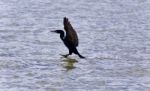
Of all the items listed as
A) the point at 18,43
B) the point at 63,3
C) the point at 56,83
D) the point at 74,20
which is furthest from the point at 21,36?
the point at 63,3

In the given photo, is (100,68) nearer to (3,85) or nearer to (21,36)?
(3,85)

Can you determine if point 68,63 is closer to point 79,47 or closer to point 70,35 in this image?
point 70,35

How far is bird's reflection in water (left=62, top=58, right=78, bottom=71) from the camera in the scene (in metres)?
13.1

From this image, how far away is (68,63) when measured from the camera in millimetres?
13531

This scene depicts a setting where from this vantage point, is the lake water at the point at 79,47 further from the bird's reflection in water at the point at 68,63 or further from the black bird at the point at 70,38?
the black bird at the point at 70,38

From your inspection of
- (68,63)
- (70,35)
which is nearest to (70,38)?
(70,35)

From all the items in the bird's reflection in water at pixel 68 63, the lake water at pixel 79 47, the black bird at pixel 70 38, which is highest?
the black bird at pixel 70 38

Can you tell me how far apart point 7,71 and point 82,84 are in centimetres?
161

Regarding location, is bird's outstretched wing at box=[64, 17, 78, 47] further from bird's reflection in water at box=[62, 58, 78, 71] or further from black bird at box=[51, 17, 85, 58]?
bird's reflection in water at box=[62, 58, 78, 71]

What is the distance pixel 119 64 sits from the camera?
13.3 metres

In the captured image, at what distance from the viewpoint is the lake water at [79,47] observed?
1173 cm

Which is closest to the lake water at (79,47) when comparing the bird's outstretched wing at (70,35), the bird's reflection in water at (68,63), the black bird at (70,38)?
the bird's reflection in water at (68,63)

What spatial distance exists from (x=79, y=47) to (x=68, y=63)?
1.62m

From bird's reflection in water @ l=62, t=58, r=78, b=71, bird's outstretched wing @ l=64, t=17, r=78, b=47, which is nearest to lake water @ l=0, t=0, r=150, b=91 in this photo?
bird's reflection in water @ l=62, t=58, r=78, b=71
